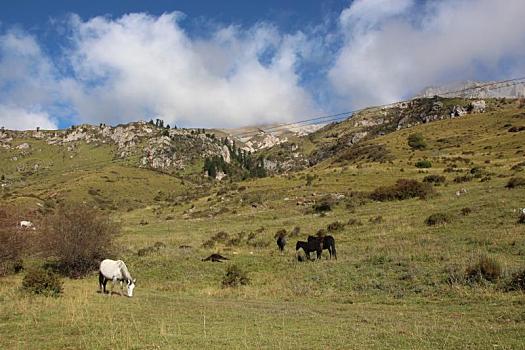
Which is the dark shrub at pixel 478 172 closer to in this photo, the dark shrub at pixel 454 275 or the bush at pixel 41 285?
the dark shrub at pixel 454 275

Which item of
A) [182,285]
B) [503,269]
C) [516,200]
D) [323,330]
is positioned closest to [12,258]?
[182,285]

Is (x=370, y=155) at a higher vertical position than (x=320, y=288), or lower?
higher

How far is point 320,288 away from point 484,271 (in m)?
7.36

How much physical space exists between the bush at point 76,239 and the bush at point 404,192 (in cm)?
3090

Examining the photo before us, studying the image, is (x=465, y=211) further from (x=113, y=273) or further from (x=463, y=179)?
(x=113, y=273)

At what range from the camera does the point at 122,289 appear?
23.1 meters

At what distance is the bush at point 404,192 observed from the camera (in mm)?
47938

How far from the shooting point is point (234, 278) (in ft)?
81.3

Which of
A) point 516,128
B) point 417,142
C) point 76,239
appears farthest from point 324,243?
point 516,128

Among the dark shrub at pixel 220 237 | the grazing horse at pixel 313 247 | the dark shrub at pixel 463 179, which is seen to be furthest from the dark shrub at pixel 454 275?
the dark shrub at pixel 463 179

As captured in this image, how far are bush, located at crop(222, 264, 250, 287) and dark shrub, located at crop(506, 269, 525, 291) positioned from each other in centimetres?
1287

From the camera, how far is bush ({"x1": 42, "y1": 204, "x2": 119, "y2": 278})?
30109mm

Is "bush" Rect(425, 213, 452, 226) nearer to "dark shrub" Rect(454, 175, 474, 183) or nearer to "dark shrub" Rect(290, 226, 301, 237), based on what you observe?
"dark shrub" Rect(290, 226, 301, 237)

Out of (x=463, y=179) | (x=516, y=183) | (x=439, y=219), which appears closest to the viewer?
(x=439, y=219)
